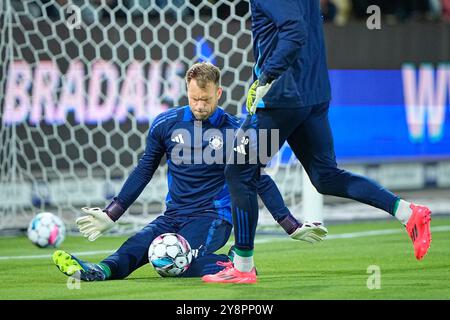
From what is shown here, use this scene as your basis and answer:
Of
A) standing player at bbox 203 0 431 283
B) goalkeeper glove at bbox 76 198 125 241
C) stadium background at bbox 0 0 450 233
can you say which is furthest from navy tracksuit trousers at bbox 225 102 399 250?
stadium background at bbox 0 0 450 233

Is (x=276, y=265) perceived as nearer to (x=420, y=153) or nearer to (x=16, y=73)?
(x=16, y=73)

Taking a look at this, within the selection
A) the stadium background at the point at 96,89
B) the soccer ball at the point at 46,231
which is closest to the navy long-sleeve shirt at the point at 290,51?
the soccer ball at the point at 46,231

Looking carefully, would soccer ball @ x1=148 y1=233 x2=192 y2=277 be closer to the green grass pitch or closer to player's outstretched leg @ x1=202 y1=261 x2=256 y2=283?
the green grass pitch

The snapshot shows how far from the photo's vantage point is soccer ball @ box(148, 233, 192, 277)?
576cm

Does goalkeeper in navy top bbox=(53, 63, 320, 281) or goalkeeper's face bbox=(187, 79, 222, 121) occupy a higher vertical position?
goalkeeper's face bbox=(187, 79, 222, 121)

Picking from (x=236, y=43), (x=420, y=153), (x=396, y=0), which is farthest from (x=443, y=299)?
(x=396, y=0)

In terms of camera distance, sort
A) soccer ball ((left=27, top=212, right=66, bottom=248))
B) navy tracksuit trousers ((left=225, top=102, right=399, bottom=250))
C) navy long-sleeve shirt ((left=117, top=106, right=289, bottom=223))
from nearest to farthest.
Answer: navy tracksuit trousers ((left=225, top=102, right=399, bottom=250)) → navy long-sleeve shirt ((left=117, top=106, right=289, bottom=223)) → soccer ball ((left=27, top=212, right=66, bottom=248))

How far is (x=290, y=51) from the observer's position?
5156 mm

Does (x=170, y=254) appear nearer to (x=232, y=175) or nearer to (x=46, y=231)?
(x=232, y=175)

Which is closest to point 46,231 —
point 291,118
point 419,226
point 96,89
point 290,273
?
point 96,89

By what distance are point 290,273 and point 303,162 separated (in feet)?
2.95

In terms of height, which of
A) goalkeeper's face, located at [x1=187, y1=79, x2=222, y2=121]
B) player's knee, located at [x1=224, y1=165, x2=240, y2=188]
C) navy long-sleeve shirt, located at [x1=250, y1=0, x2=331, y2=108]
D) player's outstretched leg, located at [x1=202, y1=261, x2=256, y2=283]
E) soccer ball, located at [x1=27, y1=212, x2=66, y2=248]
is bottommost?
soccer ball, located at [x1=27, y1=212, x2=66, y2=248]

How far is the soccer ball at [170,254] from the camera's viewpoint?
18.9ft
